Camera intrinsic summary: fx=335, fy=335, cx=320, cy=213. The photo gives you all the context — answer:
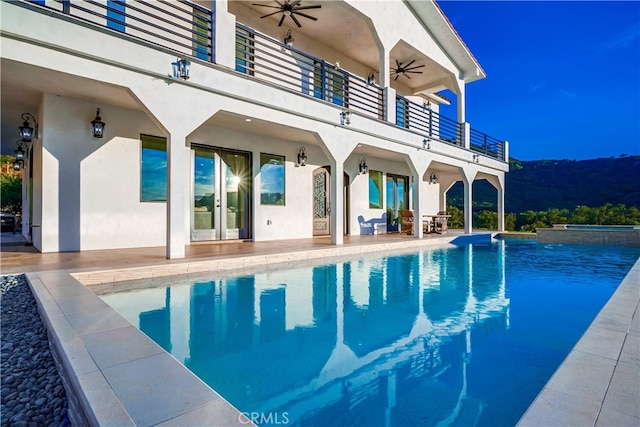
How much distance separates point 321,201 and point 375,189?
9.42 ft

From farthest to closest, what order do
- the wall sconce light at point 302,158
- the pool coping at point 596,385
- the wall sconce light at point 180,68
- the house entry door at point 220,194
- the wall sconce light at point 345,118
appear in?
the wall sconce light at point 302,158 < the wall sconce light at point 345,118 < the house entry door at point 220,194 < the wall sconce light at point 180,68 < the pool coping at point 596,385

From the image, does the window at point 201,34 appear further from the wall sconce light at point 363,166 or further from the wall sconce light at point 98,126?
the wall sconce light at point 363,166

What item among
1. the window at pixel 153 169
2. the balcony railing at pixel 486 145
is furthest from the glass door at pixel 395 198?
the window at pixel 153 169

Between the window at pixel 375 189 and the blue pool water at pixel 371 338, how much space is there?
7.21m

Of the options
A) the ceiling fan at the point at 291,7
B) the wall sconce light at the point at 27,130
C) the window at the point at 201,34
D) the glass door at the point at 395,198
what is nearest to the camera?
the window at the point at 201,34

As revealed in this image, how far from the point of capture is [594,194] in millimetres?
29062

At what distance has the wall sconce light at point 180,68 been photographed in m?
5.57

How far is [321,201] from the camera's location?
36.4 feet

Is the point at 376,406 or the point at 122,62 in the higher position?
the point at 122,62

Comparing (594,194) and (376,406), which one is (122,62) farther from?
(594,194)

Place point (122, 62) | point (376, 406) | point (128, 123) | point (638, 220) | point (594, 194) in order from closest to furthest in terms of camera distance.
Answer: point (376, 406) → point (122, 62) → point (128, 123) → point (638, 220) → point (594, 194)

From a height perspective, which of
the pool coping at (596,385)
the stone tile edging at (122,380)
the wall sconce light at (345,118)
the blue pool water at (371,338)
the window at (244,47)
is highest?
the window at (244,47)

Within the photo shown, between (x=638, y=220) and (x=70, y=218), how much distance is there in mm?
21694

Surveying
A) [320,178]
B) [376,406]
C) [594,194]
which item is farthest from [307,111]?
[594,194]
